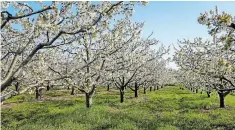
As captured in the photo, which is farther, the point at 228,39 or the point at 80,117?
the point at 80,117

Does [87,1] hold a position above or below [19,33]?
above

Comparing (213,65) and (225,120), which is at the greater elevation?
(213,65)

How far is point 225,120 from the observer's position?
2305 cm

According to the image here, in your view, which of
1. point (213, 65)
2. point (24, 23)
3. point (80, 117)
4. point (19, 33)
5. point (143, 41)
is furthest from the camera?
point (143, 41)

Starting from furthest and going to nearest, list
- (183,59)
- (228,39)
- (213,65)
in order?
1. (183,59)
2. (213,65)
3. (228,39)

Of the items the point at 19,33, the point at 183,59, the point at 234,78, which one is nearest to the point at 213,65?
the point at 234,78

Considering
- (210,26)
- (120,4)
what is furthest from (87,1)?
(210,26)

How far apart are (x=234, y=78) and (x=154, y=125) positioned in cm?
605

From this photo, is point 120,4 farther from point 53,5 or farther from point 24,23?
point 24,23

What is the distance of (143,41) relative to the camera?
34969 mm

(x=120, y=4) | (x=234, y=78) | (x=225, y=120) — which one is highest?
(x=120, y=4)

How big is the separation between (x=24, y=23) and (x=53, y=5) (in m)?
1.45

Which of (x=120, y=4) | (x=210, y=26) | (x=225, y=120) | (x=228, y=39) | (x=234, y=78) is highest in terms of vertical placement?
(x=120, y=4)

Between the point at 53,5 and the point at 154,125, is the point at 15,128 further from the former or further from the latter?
the point at 53,5
